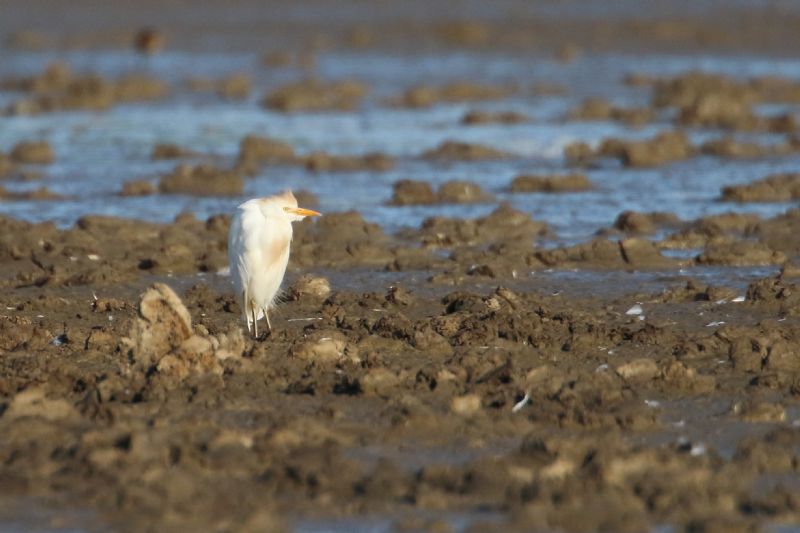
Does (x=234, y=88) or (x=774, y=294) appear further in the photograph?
(x=234, y=88)

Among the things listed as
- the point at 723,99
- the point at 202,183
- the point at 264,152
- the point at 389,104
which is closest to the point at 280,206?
the point at 202,183

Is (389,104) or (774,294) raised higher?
(389,104)

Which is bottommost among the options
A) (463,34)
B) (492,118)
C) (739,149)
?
(739,149)

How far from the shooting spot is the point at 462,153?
21844 millimetres

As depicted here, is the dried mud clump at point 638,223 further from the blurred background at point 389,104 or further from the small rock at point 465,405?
the small rock at point 465,405

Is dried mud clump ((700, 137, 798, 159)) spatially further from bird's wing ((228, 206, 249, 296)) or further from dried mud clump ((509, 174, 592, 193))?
bird's wing ((228, 206, 249, 296))

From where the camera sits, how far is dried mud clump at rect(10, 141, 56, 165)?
2202 cm

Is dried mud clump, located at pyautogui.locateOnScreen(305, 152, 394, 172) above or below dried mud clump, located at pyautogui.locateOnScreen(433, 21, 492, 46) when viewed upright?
below

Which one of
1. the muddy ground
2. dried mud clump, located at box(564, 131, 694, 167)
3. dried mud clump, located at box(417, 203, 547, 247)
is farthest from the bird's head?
dried mud clump, located at box(564, 131, 694, 167)

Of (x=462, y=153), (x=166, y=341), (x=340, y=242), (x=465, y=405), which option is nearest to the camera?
(x=465, y=405)

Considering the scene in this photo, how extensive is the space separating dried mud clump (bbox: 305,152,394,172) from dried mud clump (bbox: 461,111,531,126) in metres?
4.85

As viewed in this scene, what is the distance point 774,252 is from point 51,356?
6774 mm

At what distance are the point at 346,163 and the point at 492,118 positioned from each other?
5.83 m

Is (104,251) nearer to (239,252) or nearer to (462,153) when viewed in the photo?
(239,252)
